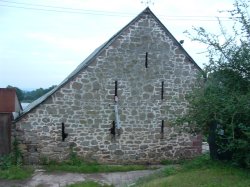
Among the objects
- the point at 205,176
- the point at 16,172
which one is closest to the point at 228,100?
the point at 205,176

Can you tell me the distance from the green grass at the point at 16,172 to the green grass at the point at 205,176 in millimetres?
3926

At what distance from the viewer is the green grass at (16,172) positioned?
11531mm

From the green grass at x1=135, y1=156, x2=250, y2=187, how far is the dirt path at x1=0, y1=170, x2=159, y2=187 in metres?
1.38

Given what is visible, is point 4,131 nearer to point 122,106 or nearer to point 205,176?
point 122,106

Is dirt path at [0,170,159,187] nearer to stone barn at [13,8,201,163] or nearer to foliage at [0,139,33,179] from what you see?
foliage at [0,139,33,179]

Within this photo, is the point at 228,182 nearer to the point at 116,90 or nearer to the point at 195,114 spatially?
the point at 195,114

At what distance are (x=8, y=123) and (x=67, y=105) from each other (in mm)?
2027

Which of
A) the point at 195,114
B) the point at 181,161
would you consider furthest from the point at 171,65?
the point at 195,114

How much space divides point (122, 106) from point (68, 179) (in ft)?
12.2

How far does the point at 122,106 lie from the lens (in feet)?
46.6

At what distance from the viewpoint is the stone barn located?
523 inches

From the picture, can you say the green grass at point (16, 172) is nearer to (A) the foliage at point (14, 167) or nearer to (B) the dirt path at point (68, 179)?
(A) the foliage at point (14, 167)

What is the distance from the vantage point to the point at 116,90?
14.1m

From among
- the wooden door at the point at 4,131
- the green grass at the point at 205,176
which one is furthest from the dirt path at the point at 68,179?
the wooden door at the point at 4,131
